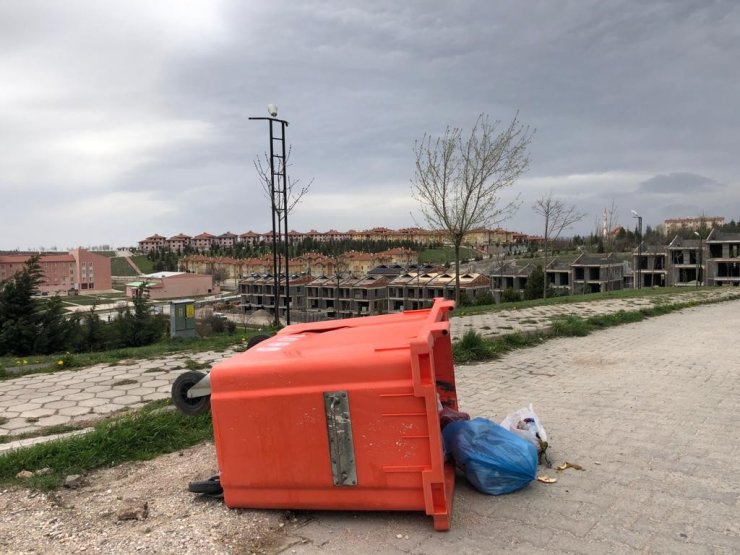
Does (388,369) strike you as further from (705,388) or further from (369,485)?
(705,388)

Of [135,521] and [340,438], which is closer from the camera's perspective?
[340,438]

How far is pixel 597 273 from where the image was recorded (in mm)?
55625

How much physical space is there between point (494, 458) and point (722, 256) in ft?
209

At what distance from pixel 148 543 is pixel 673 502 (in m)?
2.80

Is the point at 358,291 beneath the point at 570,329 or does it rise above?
beneath

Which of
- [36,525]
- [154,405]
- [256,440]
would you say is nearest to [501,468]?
[256,440]

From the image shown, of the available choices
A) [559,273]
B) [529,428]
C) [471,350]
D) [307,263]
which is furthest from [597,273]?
[529,428]

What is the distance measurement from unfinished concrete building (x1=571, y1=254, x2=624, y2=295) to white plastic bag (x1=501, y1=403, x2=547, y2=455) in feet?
171

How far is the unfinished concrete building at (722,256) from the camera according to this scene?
52500 millimetres

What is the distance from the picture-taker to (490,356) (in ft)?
23.4

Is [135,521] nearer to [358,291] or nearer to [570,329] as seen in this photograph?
[570,329]

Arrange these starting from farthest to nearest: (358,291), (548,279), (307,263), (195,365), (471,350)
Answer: (307,263) → (358,291) → (548,279) → (471,350) → (195,365)

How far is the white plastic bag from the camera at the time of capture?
3.39 meters

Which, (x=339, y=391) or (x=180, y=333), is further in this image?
(x=180, y=333)
